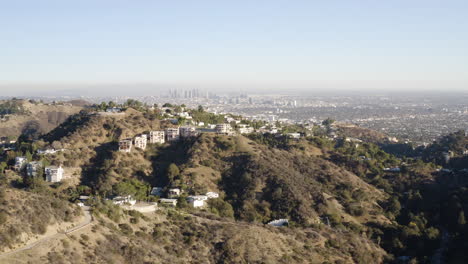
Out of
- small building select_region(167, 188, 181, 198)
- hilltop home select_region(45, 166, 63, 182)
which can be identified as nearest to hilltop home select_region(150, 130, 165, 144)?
hilltop home select_region(45, 166, 63, 182)

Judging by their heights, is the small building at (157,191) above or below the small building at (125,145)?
below

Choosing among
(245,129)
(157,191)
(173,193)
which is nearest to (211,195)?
(173,193)

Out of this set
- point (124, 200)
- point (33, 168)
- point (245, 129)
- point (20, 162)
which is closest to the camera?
point (124, 200)

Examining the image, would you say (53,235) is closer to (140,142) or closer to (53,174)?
(53,174)

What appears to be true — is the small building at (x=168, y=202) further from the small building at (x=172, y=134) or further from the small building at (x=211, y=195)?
the small building at (x=172, y=134)

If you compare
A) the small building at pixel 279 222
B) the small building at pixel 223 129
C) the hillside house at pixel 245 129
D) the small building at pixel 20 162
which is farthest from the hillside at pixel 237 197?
the hillside house at pixel 245 129

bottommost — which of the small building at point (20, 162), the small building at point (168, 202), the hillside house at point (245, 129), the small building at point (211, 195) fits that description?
the small building at point (211, 195)
